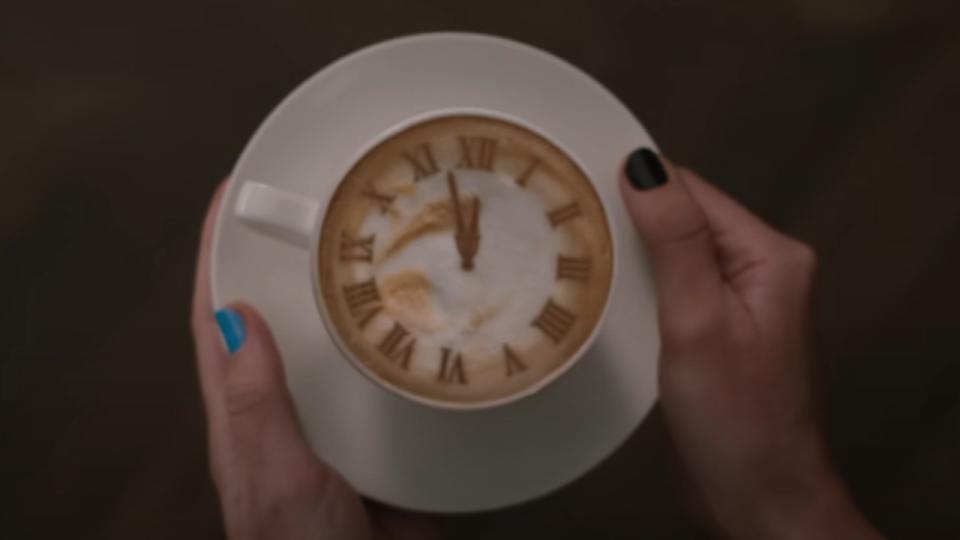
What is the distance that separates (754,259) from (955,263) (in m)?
0.62

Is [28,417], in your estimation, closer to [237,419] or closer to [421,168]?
[237,419]

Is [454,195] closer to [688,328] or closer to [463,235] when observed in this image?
[463,235]

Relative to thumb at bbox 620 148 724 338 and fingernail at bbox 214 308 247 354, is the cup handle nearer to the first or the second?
fingernail at bbox 214 308 247 354

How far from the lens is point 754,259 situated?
0.83 m

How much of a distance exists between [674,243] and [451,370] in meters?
0.21

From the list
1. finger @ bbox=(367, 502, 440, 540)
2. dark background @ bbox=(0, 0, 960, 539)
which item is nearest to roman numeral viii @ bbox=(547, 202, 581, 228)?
finger @ bbox=(367, 502, 440, 540)

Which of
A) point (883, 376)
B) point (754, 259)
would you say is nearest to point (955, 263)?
point (883, 376)

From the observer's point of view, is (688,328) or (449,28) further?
(449,28)

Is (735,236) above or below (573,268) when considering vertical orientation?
below

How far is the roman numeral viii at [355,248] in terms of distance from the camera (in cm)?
69

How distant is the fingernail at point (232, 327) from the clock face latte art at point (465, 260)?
0.10 meters

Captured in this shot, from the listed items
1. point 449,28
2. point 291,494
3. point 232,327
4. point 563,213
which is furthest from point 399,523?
point 449,28

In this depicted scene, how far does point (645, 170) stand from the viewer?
2.56 feet

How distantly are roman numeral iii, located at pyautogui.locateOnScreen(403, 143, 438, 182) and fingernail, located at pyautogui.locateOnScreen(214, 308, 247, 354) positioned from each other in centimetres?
19
